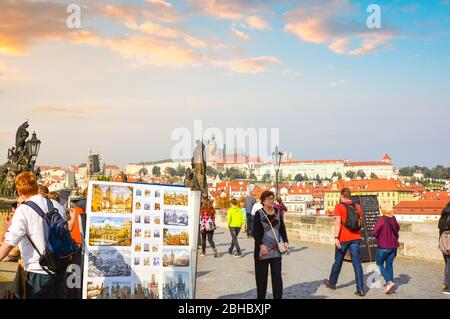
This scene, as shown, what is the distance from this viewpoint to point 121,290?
5.55 meters

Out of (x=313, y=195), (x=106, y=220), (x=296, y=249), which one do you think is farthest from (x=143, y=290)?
(x=313, y=195)

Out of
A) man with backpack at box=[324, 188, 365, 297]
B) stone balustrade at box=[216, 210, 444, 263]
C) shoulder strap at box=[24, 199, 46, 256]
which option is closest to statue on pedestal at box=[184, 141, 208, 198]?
stone balustrade at box=[216, 210, 444, 263]

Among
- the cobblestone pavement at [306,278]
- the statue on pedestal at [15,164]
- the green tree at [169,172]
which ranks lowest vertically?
the cobblestone pavement at [306,278]

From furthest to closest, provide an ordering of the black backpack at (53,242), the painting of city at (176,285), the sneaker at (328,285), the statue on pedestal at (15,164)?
the statue on pedestal at (15,164) < the sneaker at (328,285) < the painting of city at (176,285) < the black backpack at (53,242)

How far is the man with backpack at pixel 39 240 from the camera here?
15.5 ft

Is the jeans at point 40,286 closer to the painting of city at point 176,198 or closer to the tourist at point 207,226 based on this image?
the painting of city at point 176,198

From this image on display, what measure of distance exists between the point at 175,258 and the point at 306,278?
4977 mm

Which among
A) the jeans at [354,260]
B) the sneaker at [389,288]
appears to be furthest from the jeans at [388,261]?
the jeans at [354,260]

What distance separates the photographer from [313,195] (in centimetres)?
15975

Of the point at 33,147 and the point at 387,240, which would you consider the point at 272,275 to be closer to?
the point at 387,240

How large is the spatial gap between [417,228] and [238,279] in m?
5.36

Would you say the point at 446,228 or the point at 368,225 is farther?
the point at 368,225

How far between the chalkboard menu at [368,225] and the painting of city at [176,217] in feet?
22.5

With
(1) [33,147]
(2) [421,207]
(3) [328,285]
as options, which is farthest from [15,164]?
(2) [421,207]
